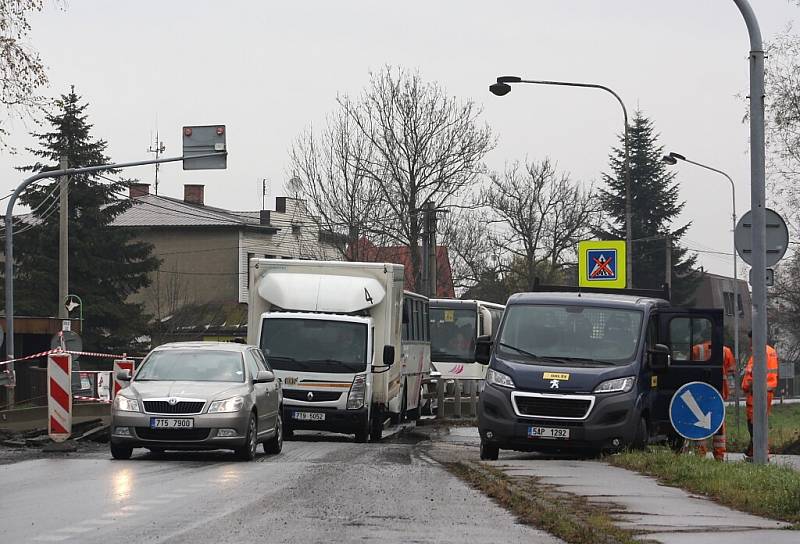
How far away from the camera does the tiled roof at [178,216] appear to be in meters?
86.7

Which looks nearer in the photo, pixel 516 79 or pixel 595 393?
pixel 595 393

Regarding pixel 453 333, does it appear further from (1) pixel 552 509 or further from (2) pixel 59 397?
(1) pixel 552 509

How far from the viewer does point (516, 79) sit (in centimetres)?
3422

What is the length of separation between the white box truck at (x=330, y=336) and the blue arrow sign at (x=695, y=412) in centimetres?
965

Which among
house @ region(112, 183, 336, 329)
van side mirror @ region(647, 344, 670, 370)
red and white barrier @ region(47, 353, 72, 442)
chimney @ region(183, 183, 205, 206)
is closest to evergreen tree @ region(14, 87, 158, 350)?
house @ region(112, 183, 336, 329)

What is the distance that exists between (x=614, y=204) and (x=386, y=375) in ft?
189

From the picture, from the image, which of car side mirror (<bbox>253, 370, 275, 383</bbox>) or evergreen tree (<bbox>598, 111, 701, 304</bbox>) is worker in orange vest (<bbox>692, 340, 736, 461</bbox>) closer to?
car side mirror (<bbox>253, 370, 275, 383</bbox>)

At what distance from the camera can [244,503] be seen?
13203 mm

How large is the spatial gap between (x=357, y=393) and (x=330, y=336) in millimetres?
1149

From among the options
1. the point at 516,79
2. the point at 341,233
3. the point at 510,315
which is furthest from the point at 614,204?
the point at 510,315

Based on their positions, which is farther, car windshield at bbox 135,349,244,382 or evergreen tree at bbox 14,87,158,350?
evergreen tree at bbox 14,87,158,350

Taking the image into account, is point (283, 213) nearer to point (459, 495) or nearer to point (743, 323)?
point (743, 323)

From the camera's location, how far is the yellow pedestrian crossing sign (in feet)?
96.5

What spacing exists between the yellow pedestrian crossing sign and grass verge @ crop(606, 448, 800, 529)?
36.7ft
